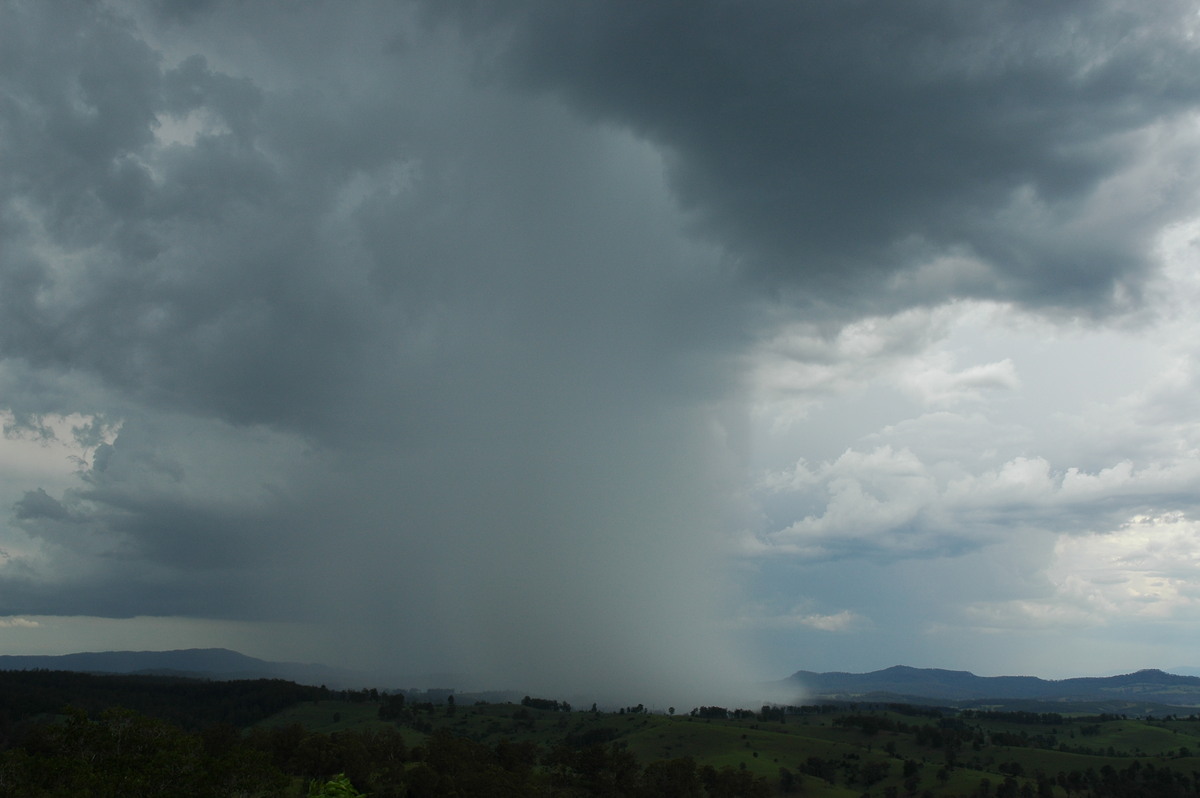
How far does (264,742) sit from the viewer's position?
547 ft

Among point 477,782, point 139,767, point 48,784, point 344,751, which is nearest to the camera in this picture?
point 48,784

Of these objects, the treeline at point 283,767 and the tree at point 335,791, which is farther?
the tree at point 335,791

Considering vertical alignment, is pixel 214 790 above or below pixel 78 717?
below

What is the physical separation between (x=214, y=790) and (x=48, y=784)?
15.5 metres

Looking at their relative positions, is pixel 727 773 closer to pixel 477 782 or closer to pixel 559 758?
pixel 559 758

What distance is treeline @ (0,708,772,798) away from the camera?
7738 cm

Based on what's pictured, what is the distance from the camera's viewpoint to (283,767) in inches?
6033

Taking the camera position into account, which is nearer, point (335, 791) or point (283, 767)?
point (335, 791)

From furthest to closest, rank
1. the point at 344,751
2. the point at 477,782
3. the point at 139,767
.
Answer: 1. the point at 344,751
2. the point at 477,782
3. the point at 139,767

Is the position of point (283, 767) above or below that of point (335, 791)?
below

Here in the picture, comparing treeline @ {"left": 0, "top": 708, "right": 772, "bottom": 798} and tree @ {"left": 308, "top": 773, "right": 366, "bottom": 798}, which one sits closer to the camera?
treeline @ {"left": 0, "top": 708, "right": 772, "bottom": 798}

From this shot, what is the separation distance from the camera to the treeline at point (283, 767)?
77375 mm

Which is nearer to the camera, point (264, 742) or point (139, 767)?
point (139, 767)

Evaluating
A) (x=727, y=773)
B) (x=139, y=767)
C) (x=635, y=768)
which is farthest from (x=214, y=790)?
(x=727, y=773)
